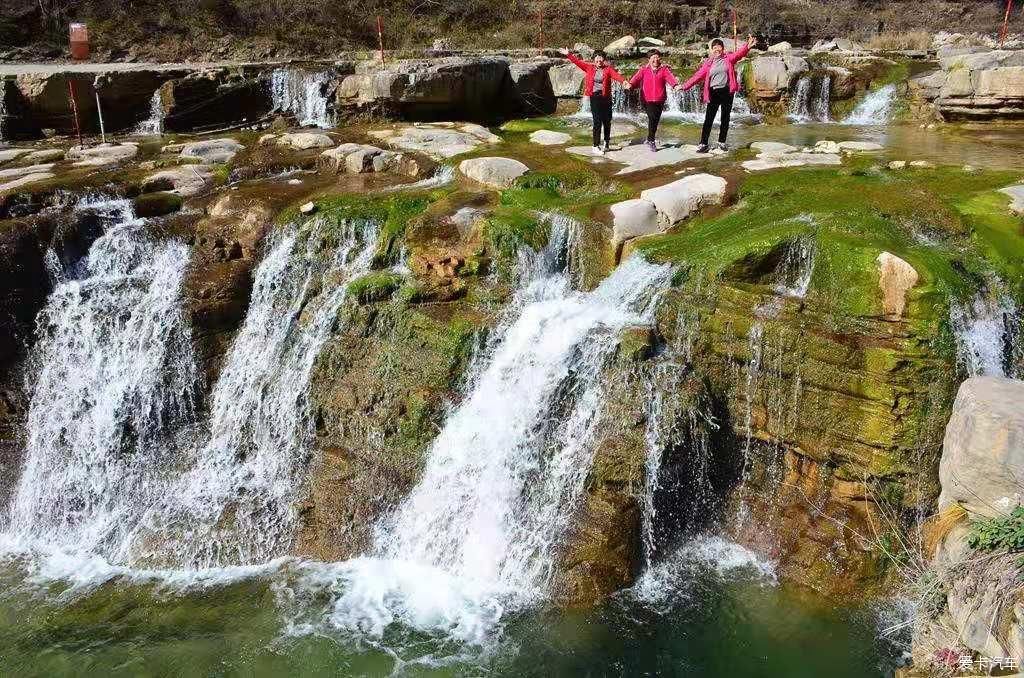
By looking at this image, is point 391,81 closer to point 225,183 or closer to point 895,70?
point 225,183

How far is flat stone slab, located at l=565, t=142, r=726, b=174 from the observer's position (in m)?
10.2

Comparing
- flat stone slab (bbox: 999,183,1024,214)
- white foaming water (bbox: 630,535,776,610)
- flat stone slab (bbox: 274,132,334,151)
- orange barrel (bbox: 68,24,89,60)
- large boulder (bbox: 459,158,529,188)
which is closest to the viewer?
white foaming water (bbox: 630,535,776,610)

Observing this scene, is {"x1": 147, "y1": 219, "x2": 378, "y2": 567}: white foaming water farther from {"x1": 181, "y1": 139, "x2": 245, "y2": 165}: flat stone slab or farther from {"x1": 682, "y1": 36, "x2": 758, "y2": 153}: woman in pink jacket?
{"x1": 682, "y1": 36, "x2": 758, "y2": 153}: woman in pink jacket

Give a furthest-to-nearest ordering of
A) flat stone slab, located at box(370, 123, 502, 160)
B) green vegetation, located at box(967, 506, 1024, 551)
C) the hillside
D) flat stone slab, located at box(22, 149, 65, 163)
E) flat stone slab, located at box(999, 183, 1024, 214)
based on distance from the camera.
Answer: the hillside
flat stone slab, located at box(22, 149, 65, 163)
flat stone slab, located at box(370, 123, 502, 160)
flat stone slab, located at box(999, 183, 1024, 214)
green vegetation, located at box(967, 506, 1024, 551)

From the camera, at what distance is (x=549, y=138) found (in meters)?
12.4

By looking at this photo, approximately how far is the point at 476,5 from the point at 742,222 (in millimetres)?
19708

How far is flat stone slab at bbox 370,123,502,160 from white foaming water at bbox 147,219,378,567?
10.4 ft

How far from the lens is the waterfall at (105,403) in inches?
316

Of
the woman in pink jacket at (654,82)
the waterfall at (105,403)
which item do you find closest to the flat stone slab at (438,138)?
the woman in pink jacket at (654,82)

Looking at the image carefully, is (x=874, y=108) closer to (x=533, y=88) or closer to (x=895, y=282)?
(x=533, y=88)

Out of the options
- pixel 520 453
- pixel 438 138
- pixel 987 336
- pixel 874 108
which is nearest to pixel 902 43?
pixel 874 108

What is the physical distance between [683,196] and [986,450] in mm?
4393

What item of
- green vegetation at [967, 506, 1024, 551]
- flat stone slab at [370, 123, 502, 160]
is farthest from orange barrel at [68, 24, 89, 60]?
green vegetation at [967, 506, 1024, 551]

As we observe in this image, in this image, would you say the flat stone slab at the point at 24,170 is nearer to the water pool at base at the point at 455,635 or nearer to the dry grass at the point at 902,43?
the water pool at base at the point at 455,635
